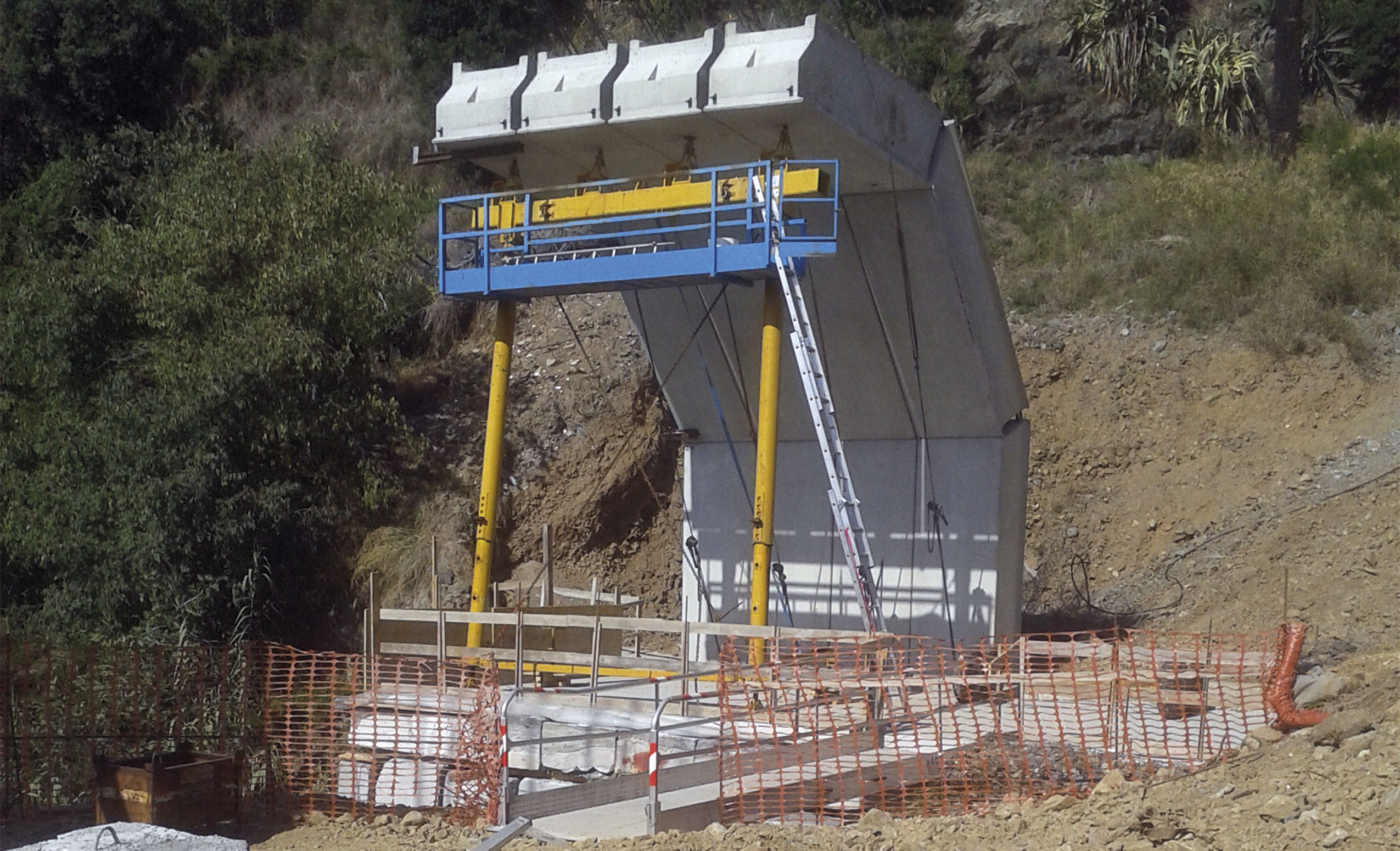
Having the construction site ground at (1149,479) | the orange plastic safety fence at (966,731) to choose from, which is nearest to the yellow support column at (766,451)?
the orange plastic safety fence at (966,731)

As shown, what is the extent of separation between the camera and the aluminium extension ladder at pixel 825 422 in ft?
43.9

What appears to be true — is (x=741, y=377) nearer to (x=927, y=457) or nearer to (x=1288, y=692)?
(x=927, y=457)

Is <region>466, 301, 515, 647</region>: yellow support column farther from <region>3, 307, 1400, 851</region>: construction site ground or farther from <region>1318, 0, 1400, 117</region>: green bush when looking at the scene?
<region>1318, 0, 1400, 117</region>: green bush

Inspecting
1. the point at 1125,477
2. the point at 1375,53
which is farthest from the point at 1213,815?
the point at 1375,53

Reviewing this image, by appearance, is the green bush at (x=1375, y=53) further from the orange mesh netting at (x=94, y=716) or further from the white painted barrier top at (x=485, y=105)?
the orange mesh netting at (x=94, y=716)

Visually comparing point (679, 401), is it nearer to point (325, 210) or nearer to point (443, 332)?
point (325, 210)

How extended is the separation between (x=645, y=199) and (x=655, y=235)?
240 cm

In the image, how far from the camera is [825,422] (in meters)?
13.7

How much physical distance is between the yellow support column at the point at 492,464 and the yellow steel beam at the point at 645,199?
1090mm

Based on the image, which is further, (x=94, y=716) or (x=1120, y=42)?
(x=1120, y=42)

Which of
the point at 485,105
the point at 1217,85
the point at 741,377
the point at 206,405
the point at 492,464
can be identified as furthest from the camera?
the point at 1217,85

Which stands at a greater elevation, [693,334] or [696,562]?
[693,334]

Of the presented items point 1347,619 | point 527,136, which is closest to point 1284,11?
point 1347,619

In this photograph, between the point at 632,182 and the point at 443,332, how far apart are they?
14.0 metres
